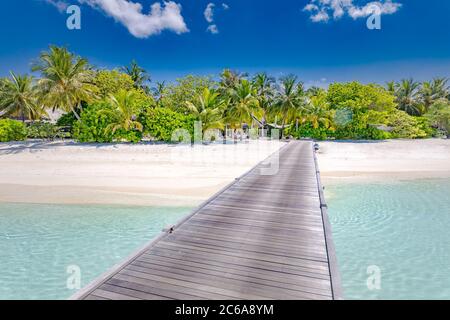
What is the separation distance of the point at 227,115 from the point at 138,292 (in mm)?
34276

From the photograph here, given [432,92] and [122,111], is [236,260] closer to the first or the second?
[122,111]

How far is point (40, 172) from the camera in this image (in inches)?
752

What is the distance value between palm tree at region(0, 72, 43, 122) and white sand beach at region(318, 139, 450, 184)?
1423 inches

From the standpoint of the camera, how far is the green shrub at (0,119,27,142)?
30656mm

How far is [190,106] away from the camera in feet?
99.7

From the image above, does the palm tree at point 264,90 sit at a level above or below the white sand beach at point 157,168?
above

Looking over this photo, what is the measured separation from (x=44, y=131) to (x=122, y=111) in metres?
12.5

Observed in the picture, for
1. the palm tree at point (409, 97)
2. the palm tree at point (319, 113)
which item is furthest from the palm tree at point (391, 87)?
the palm tree at point (319, 113)

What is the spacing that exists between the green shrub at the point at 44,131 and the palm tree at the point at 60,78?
3.44 meters

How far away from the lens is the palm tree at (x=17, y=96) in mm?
35906

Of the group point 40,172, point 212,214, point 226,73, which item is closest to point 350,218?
point 212,214

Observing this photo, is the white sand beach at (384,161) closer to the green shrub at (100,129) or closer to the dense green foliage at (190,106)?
the dense green foliage at (190,106)

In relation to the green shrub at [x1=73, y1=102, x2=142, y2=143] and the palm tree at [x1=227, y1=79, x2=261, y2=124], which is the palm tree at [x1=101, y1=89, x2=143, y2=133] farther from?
the palm tree at [x1=227, y1=79, x2=261, y2=124]
